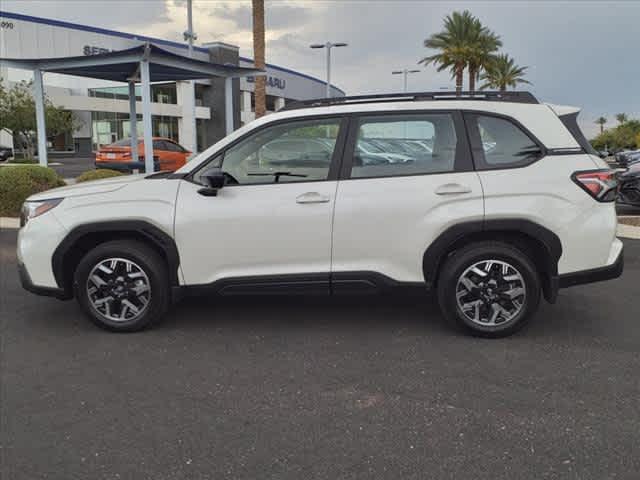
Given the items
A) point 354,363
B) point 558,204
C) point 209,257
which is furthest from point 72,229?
point 558,204

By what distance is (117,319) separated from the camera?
474 cm

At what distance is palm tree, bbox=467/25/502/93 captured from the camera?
142ft

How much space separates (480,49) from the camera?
43.7 metres

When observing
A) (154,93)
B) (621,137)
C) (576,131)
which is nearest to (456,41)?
(154,93)

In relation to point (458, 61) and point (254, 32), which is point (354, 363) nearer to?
point (254, 32)

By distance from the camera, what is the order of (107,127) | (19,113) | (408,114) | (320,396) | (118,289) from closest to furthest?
(320,396) < (408,114) < (118,289) < (19,113) < (107,127)

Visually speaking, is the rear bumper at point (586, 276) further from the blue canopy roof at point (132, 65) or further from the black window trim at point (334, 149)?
the blue canopy roof at point (132, 65)

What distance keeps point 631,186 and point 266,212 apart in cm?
882

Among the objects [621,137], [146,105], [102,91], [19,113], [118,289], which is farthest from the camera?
[621,137]

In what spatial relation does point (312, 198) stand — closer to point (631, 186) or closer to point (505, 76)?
point (631, 186)

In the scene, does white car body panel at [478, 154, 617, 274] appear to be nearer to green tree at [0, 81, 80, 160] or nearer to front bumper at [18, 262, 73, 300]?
front bumper at [18, 262, 73, 300]

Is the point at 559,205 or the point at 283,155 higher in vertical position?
the point at 283,155

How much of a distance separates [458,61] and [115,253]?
4317 centimetres

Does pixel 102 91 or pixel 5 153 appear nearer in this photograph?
pixel 5 153
